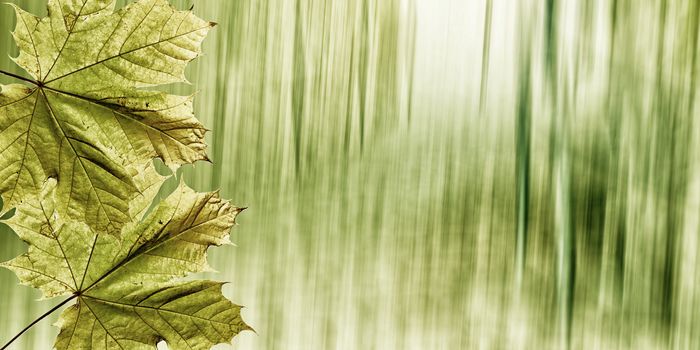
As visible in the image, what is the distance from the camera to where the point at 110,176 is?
2.10 feet

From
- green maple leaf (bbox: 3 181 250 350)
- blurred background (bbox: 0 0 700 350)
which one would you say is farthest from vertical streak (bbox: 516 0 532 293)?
green maple leaf (bbox: 3 181 250 350)

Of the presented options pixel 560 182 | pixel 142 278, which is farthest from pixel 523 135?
pixel 142 278

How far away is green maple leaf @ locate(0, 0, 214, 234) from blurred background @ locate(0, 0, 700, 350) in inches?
11.1

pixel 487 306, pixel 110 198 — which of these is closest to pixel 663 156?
pixel 487 306

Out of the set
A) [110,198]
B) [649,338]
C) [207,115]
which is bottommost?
[649,338]

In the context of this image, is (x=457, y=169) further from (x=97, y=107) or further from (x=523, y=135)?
(x=97, y=107)

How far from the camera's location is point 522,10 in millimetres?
975

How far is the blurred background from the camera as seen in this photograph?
939 millimetres

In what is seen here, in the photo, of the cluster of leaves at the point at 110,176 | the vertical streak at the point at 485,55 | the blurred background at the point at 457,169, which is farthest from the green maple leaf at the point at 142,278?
the vertical streak at the point at 485,55

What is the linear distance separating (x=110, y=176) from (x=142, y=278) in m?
0.14

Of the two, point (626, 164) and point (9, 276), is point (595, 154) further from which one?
point (9, 276)

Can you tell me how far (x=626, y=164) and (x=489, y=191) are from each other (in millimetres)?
223

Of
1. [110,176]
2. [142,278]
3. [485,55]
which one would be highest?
[485,55]

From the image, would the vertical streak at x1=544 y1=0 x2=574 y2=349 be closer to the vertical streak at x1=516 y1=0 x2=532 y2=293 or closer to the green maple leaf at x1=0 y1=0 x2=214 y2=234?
the vertical streak at x1=516 y1=0 x2=532 y2=293
